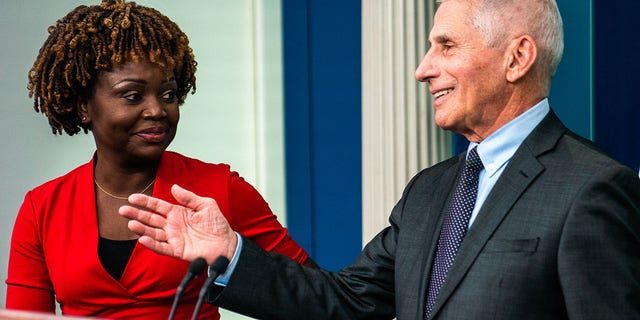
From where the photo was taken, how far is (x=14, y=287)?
8.75 ft

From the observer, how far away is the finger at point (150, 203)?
89.9 inches

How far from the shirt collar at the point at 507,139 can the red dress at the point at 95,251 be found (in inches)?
28.9

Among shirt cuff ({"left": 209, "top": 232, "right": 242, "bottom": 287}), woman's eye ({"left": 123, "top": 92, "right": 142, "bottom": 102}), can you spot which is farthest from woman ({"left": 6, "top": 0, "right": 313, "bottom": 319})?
shirt cuff ({"left": 209, "top": 232, "right": 242, "bottom": 287})

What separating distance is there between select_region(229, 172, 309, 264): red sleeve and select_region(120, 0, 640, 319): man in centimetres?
30

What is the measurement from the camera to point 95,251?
2631 mm

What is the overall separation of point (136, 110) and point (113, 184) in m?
0.23

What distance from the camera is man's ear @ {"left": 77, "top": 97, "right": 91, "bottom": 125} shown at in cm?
277

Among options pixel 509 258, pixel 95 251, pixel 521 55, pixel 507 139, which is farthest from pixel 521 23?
pixel 95 251

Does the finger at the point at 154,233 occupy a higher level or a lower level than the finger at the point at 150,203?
lower

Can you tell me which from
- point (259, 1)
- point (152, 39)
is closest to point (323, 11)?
point (259, 1)

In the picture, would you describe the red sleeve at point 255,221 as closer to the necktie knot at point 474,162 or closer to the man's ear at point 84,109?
the man's ear at point 84,109

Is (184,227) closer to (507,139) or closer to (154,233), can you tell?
(154,233)

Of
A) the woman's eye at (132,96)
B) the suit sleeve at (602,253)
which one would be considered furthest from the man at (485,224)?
the woman's eye at (132,96)

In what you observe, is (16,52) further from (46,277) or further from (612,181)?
(612,181)
